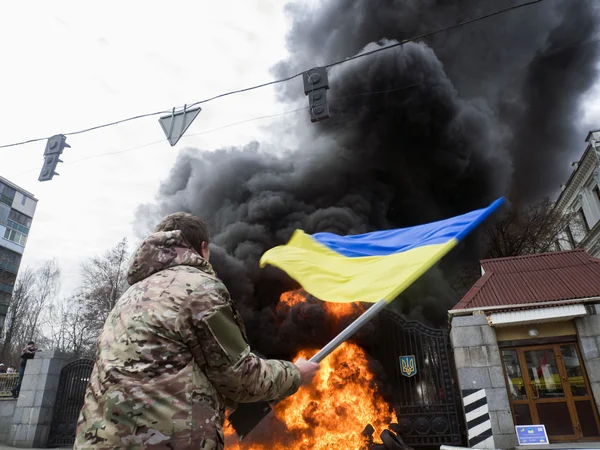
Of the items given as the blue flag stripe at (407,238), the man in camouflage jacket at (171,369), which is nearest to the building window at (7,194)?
the blue flag stripe at (407,238)

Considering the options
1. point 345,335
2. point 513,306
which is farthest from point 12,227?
point 345,335

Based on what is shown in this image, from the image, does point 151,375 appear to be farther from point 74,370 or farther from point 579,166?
point 579,166

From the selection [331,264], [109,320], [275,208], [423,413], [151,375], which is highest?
[275,208]

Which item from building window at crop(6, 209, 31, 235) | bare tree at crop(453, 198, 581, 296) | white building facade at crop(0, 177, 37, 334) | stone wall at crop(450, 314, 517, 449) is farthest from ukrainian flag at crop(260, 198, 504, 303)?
building window at crop(6, 209, 31, 235)

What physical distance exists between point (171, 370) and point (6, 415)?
39.7 ft

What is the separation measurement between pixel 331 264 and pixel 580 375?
25.7ft

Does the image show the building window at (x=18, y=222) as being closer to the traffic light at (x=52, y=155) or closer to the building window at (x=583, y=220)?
the traffic light at (x=52, y=155)

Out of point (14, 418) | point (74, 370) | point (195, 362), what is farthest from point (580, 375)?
point (14, 418)

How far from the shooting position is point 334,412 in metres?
10.2

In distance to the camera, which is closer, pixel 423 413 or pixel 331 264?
pixel 331 264

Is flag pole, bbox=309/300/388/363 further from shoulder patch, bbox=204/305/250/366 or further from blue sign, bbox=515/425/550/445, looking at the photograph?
blue sign, bbox=515/425/550/445

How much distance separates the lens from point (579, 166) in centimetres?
2438

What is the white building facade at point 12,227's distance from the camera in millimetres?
37975

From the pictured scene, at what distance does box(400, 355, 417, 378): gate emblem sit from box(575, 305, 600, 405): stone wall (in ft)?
12.2
